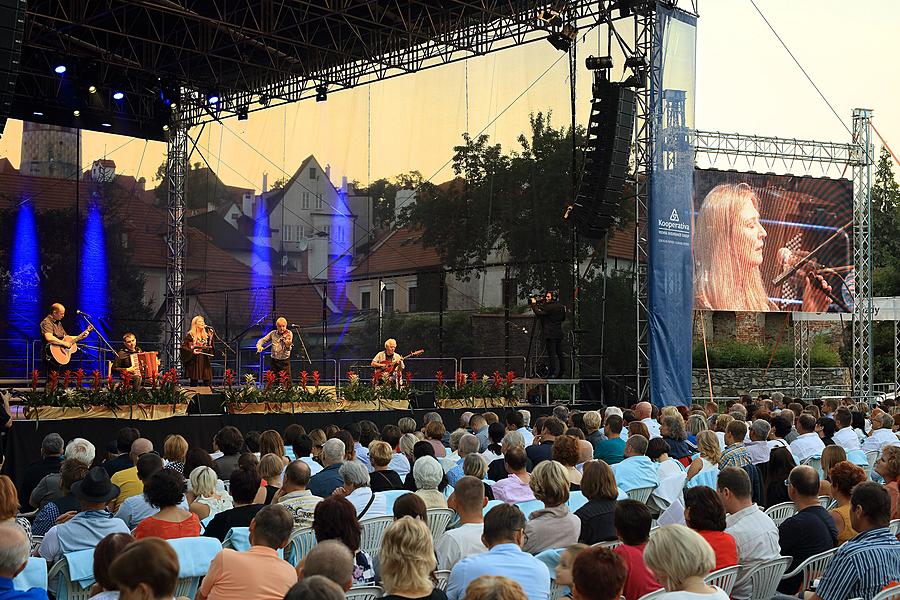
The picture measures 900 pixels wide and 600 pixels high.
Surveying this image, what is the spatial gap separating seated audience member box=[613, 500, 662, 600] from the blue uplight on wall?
57.8ft

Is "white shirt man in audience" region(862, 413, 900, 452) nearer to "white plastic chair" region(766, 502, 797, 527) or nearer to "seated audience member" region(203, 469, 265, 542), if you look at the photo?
"white plastic chair" region(766, 502, 797, 527)

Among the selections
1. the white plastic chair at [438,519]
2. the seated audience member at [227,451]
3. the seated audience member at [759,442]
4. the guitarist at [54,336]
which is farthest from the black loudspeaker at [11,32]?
the seated audience member at [759,442]

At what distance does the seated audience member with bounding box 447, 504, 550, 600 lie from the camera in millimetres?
3713

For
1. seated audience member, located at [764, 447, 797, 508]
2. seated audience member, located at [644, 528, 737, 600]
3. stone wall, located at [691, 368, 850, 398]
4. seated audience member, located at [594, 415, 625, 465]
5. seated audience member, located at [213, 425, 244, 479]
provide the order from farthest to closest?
stone wall, located at [691, 368, 850, 398] < seated audience member, located at [594, 415, 625, 465] < seated audience member, located at [213, 425, 244, 479] < seated audience member, located at [764, 447, 797, 508] < seated audience member, located at [644, 528, 737, 600]

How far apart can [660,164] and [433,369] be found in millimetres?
6742

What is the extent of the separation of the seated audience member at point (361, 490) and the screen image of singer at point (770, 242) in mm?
20575

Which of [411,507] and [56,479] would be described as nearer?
[411,507]

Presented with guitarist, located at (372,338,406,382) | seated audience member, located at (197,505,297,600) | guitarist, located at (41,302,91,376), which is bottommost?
seated audience member, located at (197,505,297,600)

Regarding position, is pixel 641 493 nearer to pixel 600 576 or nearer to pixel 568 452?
pixel 568 452

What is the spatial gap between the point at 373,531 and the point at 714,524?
176cm

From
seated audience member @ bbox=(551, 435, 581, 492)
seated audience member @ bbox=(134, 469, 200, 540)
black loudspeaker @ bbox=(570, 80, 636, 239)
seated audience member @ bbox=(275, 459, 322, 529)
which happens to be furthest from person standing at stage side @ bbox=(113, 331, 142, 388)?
seated audience member @ bbox=(134, 469, 200, 540)

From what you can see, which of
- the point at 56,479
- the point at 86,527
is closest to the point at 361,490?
the point at 86,527

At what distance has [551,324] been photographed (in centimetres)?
1633

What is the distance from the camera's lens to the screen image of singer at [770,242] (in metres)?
25.3
